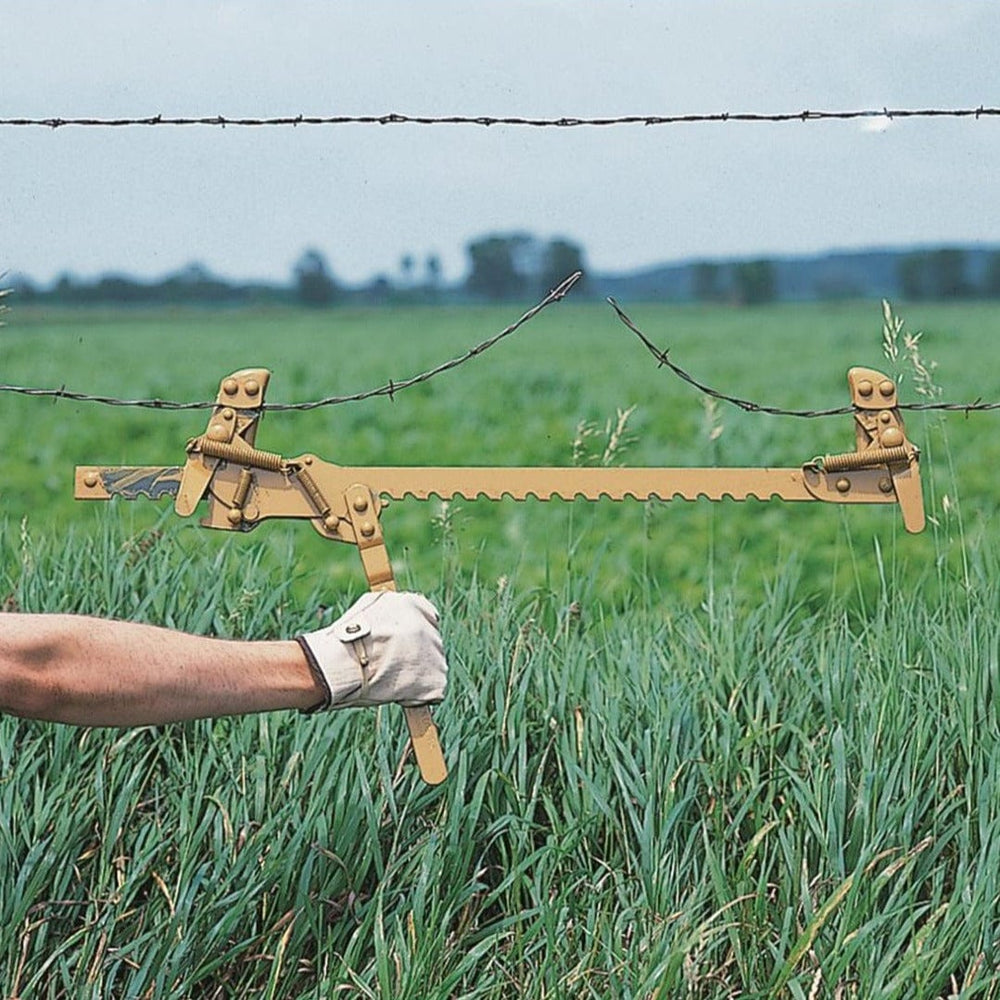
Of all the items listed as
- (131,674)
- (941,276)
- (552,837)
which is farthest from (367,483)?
(941,276)

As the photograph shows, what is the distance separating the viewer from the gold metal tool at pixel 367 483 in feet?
7.14

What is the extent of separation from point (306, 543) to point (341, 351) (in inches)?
603

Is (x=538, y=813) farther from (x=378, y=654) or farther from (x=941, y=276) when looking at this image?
(x=941, y=276)

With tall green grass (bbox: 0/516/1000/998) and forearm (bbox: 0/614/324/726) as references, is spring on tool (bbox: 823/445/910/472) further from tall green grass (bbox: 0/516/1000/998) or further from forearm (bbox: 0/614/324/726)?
forearm (bbox: 0/614/324/726)

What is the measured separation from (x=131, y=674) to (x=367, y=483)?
46 centimetres

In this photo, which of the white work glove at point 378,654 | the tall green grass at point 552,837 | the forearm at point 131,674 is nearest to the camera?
the forearm at point 131,674

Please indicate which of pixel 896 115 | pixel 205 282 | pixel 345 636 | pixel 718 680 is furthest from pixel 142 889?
pixel 205 282

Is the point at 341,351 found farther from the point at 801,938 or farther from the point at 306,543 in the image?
the point at 801,938

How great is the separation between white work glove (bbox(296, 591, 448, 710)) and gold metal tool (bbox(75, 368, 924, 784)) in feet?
0.31

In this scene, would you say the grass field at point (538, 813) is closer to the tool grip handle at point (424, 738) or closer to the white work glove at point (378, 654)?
Result: the tool grip handle at point (424, 738)

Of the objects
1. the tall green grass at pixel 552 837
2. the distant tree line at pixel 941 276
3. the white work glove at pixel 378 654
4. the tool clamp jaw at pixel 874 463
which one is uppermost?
the distant tree line at pixel 941 276

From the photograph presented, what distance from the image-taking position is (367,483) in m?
2.20

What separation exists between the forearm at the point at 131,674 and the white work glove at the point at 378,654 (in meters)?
0.03

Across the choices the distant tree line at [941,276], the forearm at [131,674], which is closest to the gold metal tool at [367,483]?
the forearm at [131,674]
